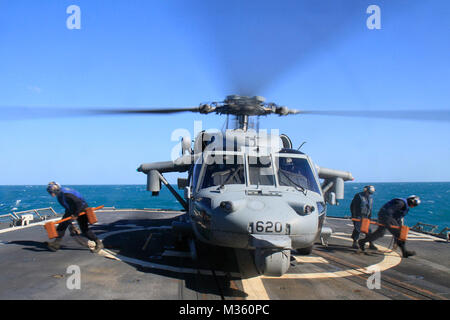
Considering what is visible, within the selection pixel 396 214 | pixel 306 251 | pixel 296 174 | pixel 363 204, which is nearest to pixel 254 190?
pixel 296 174

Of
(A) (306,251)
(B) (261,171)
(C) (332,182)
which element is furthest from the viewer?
(C) (332,182)

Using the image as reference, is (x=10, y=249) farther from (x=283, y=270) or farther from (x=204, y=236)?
(x=283, y=270)

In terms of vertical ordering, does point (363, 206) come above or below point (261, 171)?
below

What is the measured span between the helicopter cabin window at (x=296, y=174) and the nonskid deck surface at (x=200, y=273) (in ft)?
6.55

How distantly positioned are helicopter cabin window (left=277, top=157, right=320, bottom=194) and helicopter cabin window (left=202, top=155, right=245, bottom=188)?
93cm

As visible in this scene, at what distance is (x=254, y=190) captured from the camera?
6.83 m

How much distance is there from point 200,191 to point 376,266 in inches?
195

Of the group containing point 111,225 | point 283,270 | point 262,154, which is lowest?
point 111,225

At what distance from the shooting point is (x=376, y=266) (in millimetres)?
8430

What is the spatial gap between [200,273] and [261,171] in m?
2.66

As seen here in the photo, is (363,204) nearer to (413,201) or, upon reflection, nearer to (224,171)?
(413,201)
